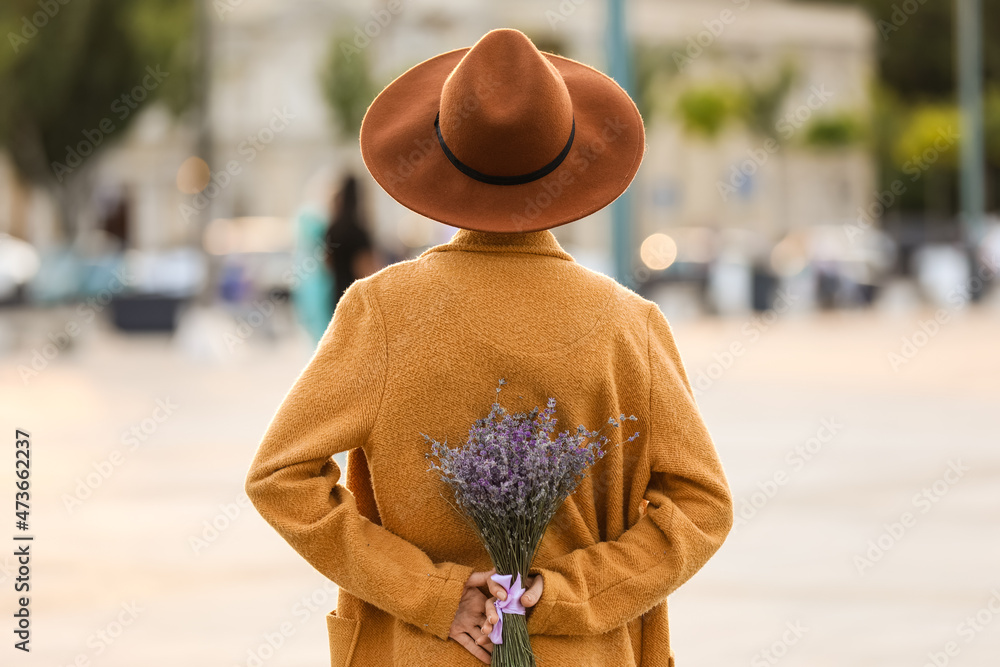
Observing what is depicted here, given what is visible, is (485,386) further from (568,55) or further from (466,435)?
(568,55)

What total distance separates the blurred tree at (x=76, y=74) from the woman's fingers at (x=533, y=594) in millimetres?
33224

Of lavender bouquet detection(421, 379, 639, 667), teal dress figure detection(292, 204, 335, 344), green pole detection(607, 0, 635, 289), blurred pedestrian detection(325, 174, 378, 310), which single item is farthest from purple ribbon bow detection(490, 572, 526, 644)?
green pole detection(607, 0, 635, 289)

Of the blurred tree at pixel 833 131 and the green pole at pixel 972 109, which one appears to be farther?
the blurred tree at pixel 833 131

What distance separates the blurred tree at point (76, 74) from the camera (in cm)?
3341

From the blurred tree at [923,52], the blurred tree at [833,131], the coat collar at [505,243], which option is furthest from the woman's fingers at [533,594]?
the blurred tree at [923,52]

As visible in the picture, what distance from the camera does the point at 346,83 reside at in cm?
→ 4022

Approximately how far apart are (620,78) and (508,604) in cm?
663

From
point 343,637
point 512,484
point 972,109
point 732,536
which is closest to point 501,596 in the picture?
point 512,484

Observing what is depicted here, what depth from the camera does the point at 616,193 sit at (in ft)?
7.38

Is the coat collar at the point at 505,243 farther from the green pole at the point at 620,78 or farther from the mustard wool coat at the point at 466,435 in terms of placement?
the green pole at the point at 620,78

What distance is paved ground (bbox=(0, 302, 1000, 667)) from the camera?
5445 millimetres

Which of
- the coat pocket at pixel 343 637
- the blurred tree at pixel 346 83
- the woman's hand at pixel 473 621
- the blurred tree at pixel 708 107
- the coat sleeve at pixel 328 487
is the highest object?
the blurred tree at pixel 346 83

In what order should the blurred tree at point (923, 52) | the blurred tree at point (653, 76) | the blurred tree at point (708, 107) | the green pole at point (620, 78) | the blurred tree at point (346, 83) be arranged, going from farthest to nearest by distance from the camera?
the blurred tree at point (923, 52)
the blurred tree at point (708, 107)
the blurred tree at point (346, 83)
the blurred tree at point (653, 76)
the green pole at point (620, 78)

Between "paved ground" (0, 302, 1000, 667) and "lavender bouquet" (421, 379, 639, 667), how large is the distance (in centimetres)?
315
